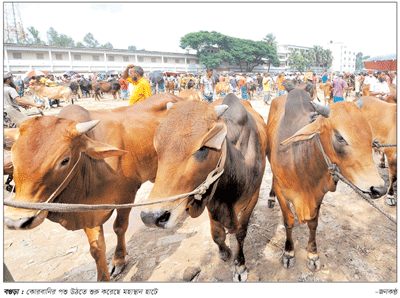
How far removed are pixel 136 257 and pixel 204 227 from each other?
119 centimetres

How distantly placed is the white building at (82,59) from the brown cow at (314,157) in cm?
3982

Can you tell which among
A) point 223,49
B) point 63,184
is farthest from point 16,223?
point 223,49

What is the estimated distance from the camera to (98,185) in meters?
2.57

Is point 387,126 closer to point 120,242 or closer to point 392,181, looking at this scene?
point 392,181

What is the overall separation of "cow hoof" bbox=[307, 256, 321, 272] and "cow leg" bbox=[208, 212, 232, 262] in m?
1.04

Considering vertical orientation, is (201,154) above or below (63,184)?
above

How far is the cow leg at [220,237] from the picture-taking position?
286 centimetres

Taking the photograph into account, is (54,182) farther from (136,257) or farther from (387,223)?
(387,223)

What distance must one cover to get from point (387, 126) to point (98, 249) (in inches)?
224

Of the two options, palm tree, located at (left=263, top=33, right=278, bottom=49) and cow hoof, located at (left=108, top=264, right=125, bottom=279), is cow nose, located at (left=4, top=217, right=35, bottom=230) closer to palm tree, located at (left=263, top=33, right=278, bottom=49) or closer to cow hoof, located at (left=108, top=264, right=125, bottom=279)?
cow hoof, located at (left=108, top=264, right=125, bottom=279)

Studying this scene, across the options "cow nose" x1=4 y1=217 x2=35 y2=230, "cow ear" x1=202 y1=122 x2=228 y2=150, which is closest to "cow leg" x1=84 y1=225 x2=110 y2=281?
"cow nose" x1=4 y1=217 x2=35 y2=230

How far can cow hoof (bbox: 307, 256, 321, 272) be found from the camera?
9.95 ft

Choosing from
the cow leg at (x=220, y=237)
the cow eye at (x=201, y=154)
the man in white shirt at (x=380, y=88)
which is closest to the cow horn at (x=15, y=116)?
the cow eye at (x=201, y=154)

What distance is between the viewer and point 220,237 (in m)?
2.95
